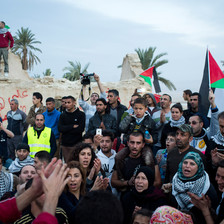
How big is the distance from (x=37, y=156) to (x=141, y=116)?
66.4 inches

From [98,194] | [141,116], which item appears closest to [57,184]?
[98,194]

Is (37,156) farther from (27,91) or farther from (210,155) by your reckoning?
(27,91)

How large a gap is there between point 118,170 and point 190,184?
109cm

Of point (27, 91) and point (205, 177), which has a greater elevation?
point (27, 91)

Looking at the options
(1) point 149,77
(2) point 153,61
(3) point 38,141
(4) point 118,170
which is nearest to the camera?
(4) point 118,170

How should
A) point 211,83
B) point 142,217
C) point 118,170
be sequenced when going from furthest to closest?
point 211,83, point 118,170, point 142,217

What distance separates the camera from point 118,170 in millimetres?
3885

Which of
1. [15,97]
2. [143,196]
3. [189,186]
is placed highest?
[15,97]

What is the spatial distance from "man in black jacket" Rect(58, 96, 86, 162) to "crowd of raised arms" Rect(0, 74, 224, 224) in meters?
0.02

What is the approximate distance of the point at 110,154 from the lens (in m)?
4.53

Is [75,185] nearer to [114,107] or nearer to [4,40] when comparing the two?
[114,107]

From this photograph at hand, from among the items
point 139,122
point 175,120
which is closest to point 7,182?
point 139,122

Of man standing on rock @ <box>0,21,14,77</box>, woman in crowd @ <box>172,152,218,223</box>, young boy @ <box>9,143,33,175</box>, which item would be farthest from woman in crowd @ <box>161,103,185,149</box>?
man standing on rock @ <box>0,21,14,77</box>

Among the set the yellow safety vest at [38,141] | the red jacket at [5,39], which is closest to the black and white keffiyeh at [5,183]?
the yellow safety vest at [38,141]
